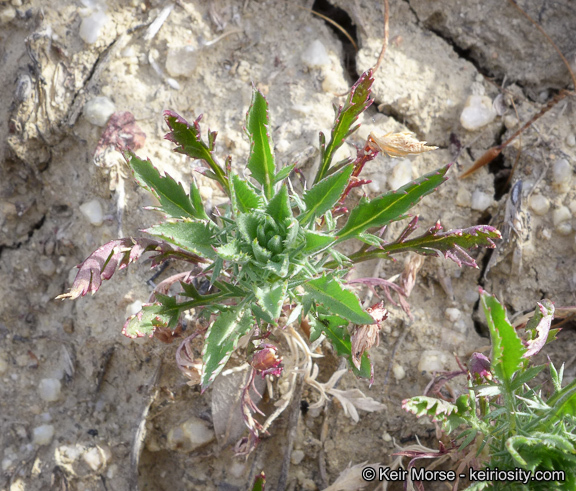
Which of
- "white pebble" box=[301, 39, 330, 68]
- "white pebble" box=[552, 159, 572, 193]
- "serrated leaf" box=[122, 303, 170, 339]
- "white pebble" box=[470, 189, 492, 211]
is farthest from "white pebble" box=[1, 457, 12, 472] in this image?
"white pebble" box=[552, 159, 572, 193]

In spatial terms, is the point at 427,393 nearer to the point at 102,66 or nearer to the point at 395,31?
the point at 395,31

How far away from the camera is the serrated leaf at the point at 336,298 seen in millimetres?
1598

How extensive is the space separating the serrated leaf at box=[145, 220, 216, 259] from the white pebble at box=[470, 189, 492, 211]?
4.52 feet

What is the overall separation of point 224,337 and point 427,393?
950 millimetres

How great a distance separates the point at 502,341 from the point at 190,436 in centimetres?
138

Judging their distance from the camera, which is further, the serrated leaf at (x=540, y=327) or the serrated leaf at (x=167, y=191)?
the serrated leaf at (x=167, y=191)

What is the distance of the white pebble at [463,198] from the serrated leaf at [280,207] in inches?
46.9

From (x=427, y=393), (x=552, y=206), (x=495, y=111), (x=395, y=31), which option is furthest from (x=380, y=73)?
(x=427, y=393)

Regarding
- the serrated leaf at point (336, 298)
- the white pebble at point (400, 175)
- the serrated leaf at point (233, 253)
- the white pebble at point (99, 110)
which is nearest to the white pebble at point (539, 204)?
the white pebble at point (400, 175)

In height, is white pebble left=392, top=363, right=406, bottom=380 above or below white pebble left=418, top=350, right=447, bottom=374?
below

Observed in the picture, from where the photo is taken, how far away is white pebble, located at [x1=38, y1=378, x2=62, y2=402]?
8.08 feet

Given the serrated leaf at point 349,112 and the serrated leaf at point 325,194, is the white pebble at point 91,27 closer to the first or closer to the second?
the serrated leaf at point 349,112

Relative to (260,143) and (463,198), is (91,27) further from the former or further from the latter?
(463,198)

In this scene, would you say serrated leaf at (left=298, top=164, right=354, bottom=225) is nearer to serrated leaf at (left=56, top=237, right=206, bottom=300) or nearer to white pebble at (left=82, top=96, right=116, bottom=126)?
serrated leaf at (left=56, top=237, right=206, bottom=300)
